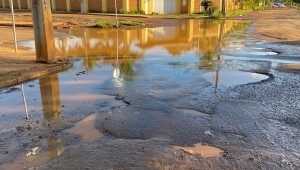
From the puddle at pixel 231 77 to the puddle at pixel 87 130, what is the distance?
13.3 ft

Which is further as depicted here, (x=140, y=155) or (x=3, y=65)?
(x=3, y=65)

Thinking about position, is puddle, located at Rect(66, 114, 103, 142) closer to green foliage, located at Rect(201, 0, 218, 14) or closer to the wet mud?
the wet mud

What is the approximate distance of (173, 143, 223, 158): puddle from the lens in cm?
482

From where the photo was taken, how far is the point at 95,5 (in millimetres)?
44594

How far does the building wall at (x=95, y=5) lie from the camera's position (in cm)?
4422

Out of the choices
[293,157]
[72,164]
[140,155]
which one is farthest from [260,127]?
[72,164]

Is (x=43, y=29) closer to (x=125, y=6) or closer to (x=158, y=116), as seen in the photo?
(x=158, y=116)

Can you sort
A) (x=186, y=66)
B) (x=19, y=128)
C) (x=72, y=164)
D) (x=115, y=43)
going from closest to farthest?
(x=72, y=164) < (x=19, y=128) < (x=186, y=66) < (x=115, y=43)

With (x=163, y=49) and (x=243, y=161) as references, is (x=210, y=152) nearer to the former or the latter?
(x=243, y=161)

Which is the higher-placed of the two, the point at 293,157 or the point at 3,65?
the point at 3,65

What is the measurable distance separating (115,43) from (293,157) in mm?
13297

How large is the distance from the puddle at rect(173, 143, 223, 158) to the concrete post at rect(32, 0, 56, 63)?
24.1 ft

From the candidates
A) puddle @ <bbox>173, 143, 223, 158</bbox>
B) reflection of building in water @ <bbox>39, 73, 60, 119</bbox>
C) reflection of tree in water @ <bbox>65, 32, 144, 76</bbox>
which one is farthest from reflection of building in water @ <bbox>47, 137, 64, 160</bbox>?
reflection of tree in water @ <bbox>65, 32, 144, 76</bbox>

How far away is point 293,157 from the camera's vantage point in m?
4.73
